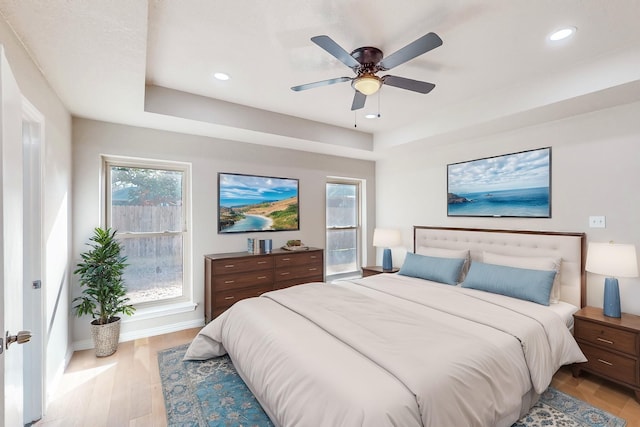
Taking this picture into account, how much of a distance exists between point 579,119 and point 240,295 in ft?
13.4

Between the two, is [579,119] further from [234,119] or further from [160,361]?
[160,361]

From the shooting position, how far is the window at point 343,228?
5043mm

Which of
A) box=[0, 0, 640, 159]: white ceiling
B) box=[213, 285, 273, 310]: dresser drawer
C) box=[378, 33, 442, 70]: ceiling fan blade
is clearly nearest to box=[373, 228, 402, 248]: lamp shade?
box=[0, 0, 640, 159]: white ceiling

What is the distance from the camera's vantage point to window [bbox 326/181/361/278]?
5043mm

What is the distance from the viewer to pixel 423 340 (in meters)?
1.84

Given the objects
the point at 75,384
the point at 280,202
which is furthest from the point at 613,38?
the point at 75,384

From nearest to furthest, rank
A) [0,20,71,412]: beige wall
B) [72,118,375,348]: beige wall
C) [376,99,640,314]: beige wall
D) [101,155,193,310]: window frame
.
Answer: [0,20,71,412]: beige wall < [376,99,640,314]: beige wall < [72,118,375,348]: beige wall < [101,155,193,310]: window frame

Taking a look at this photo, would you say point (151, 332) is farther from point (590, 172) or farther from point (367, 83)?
point (590, 172)

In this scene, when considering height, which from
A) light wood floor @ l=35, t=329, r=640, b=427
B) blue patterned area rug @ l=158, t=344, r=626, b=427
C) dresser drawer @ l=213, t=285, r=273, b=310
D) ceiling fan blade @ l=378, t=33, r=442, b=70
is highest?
ceiling fan blade @ l=378, t=33, r=442, b=70

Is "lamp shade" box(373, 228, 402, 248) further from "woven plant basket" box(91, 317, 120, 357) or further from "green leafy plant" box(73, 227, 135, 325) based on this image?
"woven plant basket" box(91, 317, 120, 357)

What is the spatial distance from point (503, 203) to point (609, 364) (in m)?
1.74

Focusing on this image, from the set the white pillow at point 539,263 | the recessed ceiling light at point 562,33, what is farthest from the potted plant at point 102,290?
the recessed ceiling light at point 562,33

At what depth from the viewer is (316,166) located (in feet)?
15.4

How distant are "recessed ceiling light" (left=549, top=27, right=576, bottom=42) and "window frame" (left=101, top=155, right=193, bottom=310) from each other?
367 centimetres
